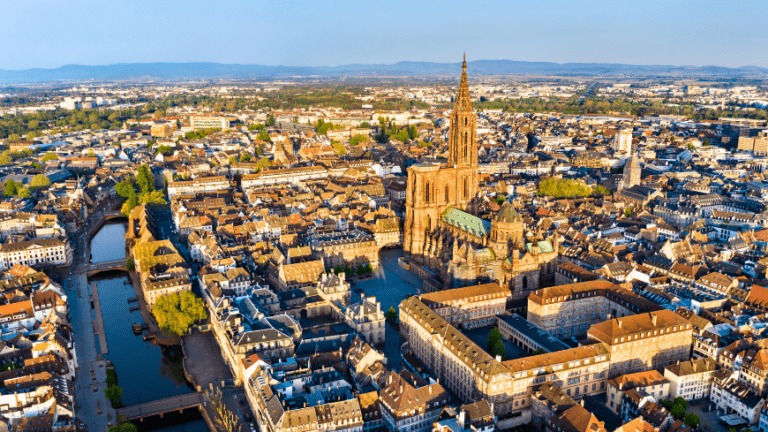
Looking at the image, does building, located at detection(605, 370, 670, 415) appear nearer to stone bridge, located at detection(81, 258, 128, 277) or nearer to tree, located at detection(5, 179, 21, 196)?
stone bridge, located at detection(81, 258, 128, 277)

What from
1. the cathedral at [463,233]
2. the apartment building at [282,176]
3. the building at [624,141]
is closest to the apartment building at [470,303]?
the cathedral at [463,233]

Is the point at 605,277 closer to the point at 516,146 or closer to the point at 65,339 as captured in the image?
the point at 65,339

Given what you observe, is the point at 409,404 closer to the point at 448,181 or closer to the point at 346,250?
the point at 346,250

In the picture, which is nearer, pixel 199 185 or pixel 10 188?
pixel 10 188

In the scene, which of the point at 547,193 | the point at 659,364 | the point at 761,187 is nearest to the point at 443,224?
the point at 659,364

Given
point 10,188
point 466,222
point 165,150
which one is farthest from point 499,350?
point 165,150

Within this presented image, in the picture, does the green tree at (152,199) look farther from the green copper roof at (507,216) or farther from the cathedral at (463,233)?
the green copper roof at (507,216)
